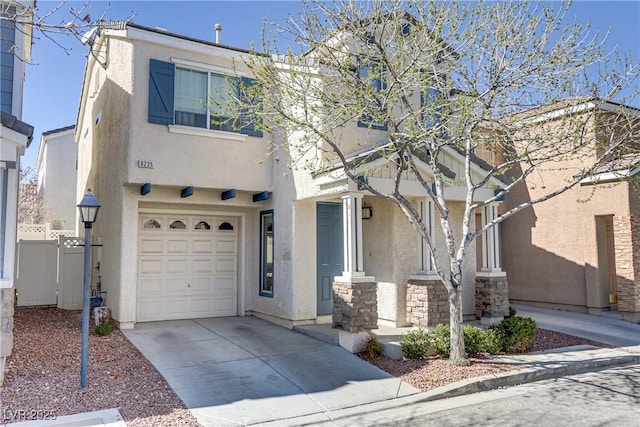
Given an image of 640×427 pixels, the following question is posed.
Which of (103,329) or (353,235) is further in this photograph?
(103,329)

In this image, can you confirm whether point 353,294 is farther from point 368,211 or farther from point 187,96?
point 187,96

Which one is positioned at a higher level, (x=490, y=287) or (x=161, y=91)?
(x=161, y=91)

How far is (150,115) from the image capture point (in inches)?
400

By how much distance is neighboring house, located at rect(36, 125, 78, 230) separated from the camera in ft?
78.3

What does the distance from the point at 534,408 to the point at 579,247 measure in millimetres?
8910

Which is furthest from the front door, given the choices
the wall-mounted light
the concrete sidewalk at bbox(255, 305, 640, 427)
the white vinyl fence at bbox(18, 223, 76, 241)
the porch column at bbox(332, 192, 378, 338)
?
the white vinyl fence at bbox(18, 223, 76, 241)

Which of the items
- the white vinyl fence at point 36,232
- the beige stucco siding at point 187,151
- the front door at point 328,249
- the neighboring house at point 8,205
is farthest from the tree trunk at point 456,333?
the white vinyl fence at point 36,232

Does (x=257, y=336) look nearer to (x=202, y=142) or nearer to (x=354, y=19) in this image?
(x=202, y=142)

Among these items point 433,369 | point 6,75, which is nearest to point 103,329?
point 6,75

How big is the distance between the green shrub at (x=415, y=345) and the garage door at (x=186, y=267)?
519cm

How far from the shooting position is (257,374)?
7.55 meters

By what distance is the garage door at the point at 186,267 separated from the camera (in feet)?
36.8

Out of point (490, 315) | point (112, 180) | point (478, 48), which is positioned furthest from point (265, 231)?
point (478, 48)

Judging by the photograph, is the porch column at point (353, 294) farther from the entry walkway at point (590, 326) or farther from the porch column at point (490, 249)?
the entry walkway at point (590, 326)
